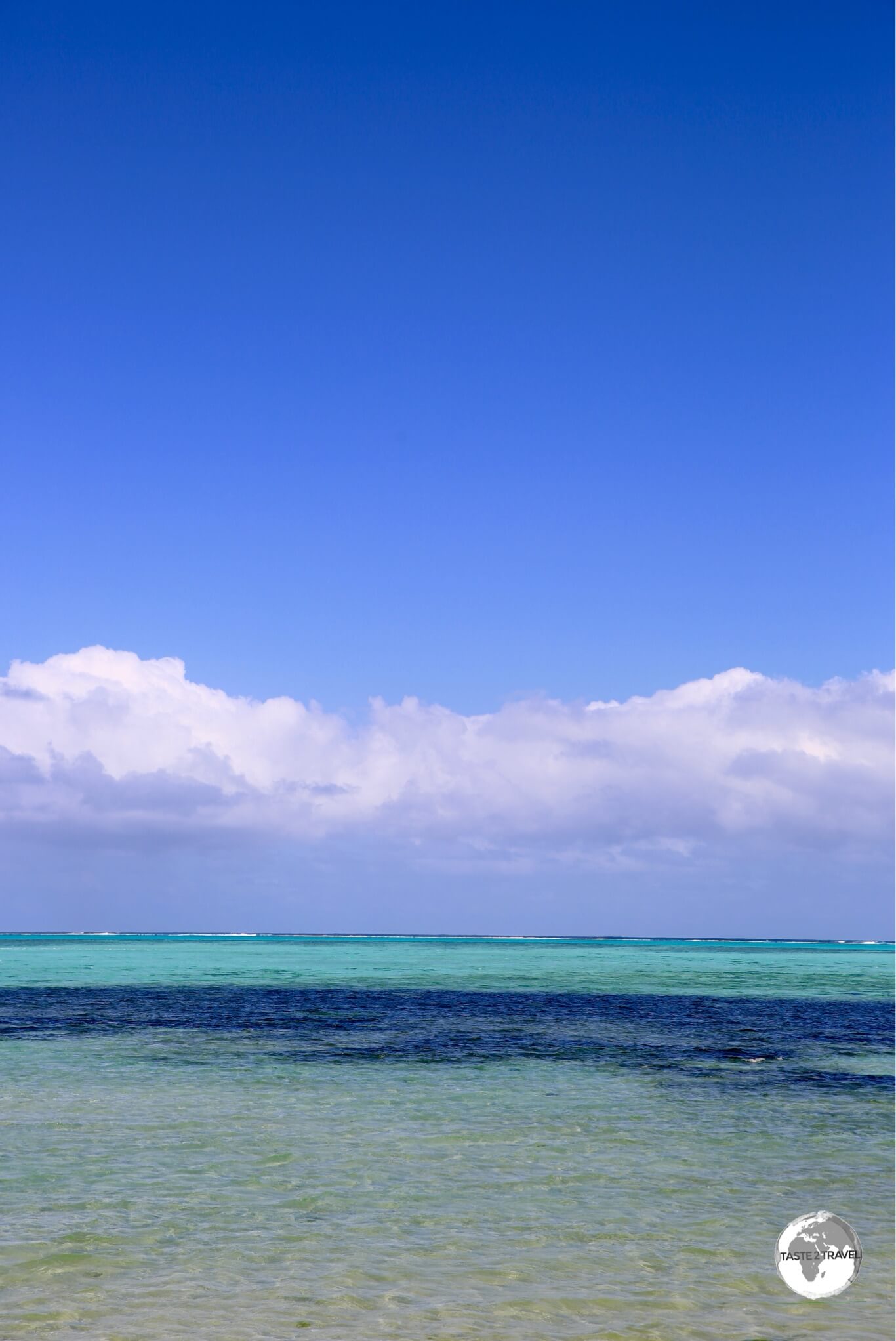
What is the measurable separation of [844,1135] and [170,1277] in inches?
577

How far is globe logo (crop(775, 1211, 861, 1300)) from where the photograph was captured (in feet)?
34.8

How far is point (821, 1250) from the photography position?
10.8m

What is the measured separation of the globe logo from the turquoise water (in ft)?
4.45

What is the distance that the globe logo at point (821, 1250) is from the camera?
1060 centimetres

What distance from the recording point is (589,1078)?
2891 centimetres

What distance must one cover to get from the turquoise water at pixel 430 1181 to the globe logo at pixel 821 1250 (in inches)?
53.4

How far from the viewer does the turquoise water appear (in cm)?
1245

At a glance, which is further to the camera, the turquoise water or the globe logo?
the turquoise water

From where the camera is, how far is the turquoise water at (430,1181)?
1245 cm

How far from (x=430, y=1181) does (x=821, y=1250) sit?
856 cm

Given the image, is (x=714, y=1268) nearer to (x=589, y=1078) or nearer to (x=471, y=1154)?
(x=471, y=1154)

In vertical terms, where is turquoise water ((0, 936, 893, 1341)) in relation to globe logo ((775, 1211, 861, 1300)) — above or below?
below

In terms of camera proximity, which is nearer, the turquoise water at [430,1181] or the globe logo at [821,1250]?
the globe logo at [821,1250]

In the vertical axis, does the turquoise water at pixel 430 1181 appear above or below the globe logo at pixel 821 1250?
below
